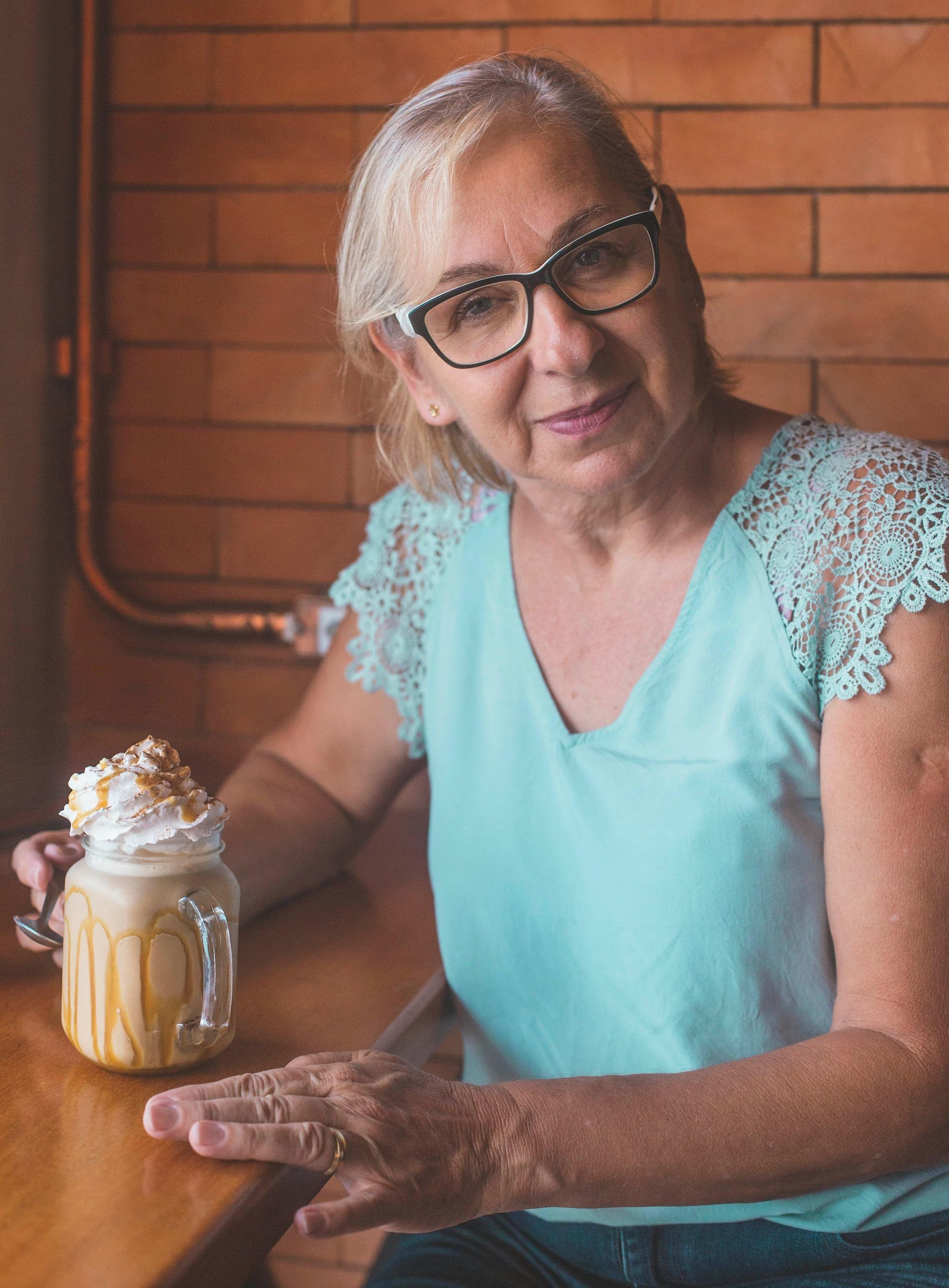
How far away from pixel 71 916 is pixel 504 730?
53cm

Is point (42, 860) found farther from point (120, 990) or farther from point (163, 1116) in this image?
point (163, 1116)

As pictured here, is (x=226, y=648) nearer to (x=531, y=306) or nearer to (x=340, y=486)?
(x=340, y=486)

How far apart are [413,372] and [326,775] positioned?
1.64ft

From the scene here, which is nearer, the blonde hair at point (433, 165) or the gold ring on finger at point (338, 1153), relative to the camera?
the gold ring on finger at point (338, 1153)

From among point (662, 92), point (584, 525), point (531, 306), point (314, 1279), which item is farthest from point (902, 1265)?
point (662, 92)

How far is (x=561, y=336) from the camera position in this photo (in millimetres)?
1113

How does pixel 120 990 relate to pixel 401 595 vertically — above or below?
below

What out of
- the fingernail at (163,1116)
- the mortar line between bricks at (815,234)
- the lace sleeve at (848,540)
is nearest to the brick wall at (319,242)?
the mortar line between bricks at (815,234)

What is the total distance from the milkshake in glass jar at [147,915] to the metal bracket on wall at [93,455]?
0.96m

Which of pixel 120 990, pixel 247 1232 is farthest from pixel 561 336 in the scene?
pixel 247 1232

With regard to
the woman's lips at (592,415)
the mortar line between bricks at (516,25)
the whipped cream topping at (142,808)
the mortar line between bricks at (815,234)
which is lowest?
the whipped cream topping at (142,808)

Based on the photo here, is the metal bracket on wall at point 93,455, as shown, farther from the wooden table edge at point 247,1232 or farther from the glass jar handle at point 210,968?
the wooden table edge at point 247,1232

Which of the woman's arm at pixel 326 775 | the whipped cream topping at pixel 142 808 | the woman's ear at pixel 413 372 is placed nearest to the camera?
the whipped cream topping at pixel 142 808

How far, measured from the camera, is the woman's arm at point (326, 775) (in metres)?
1.41
